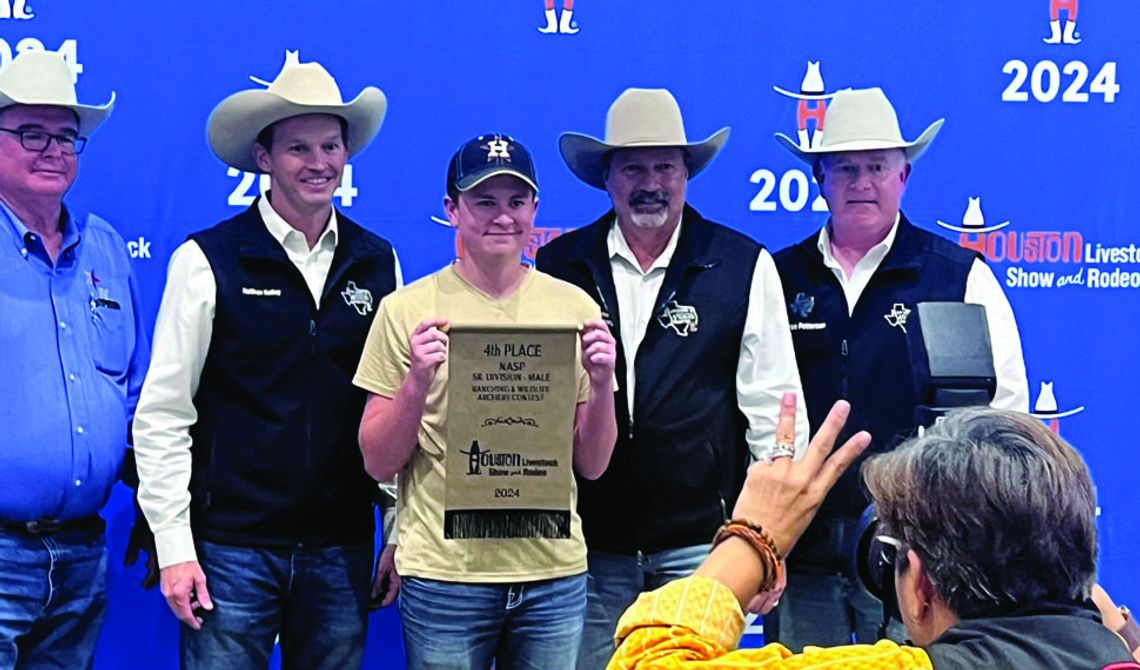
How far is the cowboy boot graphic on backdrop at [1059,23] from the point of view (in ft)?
12.2

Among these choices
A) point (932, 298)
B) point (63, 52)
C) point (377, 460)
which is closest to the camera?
point (377, 460)

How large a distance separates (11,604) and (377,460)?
94cm

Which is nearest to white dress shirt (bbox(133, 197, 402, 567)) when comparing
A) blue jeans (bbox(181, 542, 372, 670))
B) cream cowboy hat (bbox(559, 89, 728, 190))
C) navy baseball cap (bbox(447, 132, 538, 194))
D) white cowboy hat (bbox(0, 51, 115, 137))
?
blue jeans (bbox(181, 542, 372, 670))

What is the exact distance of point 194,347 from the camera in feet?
9.37

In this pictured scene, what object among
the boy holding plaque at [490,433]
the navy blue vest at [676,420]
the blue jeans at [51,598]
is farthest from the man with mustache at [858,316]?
the blue jeans at [51,598]

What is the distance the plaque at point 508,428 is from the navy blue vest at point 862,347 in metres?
0.76

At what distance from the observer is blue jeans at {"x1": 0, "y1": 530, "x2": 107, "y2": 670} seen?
110 inches

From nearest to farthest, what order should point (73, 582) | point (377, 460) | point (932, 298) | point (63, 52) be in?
point (377, 460) < point (73, 582) < point (932, 298) < point (63, 52)

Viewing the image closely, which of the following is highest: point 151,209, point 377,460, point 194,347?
point 151,209

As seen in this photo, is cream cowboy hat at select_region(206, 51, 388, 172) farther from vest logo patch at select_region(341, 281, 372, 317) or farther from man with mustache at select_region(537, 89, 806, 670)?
man with mustache at select_region(537, 89, 806, 670)

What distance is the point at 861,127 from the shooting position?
10.6ft

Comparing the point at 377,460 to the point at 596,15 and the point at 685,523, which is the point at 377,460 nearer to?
the point at 685,523

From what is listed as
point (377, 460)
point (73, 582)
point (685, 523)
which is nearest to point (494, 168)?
point (377, 460)

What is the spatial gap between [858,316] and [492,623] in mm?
1228
